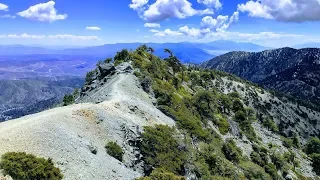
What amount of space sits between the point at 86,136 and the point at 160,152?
11.6 meters

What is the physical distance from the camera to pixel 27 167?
98.3 ft

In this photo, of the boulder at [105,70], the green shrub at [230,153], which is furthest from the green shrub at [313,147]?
the boulder at [105,70]

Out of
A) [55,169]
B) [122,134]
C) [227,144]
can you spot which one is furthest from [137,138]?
[227,144]

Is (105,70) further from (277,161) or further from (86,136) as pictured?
(277,161)

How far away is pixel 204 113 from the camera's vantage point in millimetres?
94688

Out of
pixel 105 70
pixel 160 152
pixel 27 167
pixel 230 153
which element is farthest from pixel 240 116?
pixel 27 167

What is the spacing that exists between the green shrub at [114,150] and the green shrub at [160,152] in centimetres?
480

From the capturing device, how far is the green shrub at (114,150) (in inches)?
1646

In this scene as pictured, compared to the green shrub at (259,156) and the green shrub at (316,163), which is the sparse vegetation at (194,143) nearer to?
the green shrub at (259,156)

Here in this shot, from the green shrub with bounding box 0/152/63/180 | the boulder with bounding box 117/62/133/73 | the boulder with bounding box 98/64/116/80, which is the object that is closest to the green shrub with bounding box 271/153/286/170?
the boulder with bounding box 117/62/133/73

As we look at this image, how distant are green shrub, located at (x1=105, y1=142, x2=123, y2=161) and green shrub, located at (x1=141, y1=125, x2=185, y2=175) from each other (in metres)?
4.80

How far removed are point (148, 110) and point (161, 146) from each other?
641 inches

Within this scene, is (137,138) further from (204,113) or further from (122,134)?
(204,113)

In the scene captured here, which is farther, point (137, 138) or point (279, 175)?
point (279, 175)
